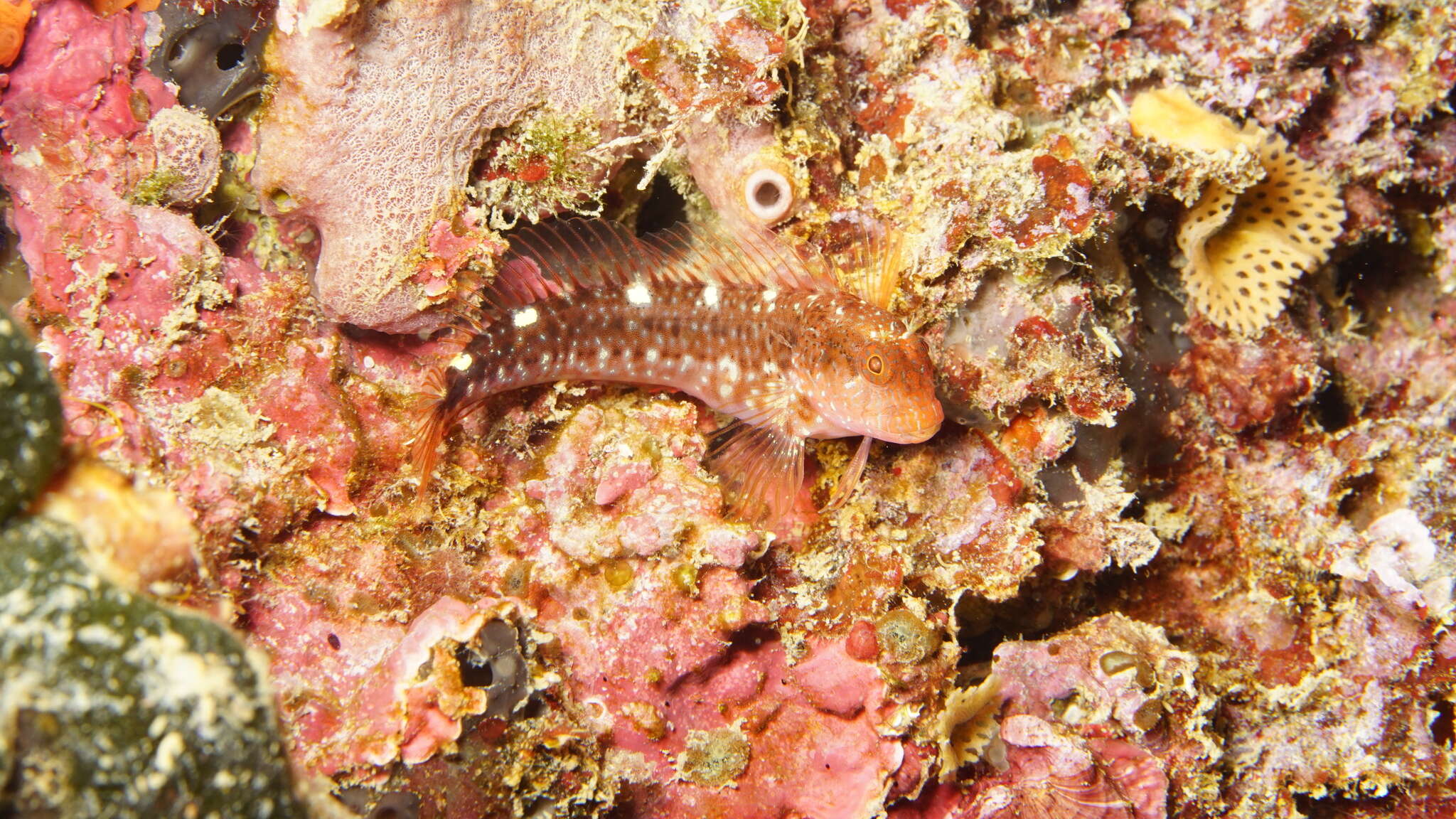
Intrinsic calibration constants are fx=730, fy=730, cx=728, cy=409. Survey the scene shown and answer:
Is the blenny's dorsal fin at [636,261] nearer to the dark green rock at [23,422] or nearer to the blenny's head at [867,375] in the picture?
the blenny's head at [867,375]

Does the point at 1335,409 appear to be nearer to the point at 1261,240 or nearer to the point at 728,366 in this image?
the point at 1261,240

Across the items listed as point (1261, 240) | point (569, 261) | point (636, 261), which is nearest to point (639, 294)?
point (636, 261)

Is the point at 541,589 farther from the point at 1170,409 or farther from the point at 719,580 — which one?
the point at 1170,409

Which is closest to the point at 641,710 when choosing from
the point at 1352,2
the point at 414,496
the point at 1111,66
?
the point at 414,496

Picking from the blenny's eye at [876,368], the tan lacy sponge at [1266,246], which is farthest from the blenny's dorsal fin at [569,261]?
the tan lacy sponge at [1266,246]

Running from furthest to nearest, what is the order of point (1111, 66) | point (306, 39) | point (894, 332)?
point (1111, 66), point (894, 332), point (306, 39)

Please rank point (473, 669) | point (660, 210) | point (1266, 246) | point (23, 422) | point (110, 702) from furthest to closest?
1. point (660, 210)
2. point (1266, 246)
3. point (473, 669)
4. point (23, 422)
5. point (110, 702)
